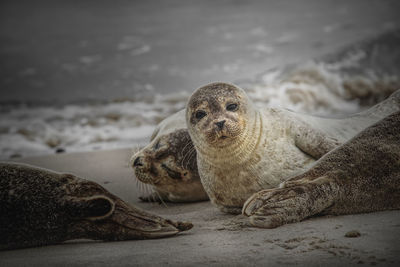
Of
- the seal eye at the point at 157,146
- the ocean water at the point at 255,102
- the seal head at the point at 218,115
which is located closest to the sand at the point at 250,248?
the seal head at the point at 218,115

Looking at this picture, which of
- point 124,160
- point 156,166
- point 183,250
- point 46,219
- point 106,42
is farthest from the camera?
point 106,42

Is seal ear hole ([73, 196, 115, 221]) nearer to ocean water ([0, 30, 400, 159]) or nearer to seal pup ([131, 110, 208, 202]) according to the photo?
seal pup ([131, 110, 208, 202])

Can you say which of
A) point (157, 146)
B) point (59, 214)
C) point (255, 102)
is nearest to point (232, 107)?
point (157, 146)

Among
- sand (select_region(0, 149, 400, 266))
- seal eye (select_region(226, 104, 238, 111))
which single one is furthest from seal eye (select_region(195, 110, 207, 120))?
sand (select_region(0, 149, 400, 266))

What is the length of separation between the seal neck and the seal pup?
2.82 ft

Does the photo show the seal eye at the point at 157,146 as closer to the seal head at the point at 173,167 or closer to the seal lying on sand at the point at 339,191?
the seal head at the point at 173,167

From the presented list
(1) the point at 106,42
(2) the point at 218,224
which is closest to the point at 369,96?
(2) the point at 218,224

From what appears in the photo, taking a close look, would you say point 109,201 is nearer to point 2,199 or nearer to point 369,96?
point 2,199

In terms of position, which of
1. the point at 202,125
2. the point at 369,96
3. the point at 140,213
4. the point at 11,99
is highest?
the point at 11,99

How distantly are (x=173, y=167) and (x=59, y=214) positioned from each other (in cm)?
182

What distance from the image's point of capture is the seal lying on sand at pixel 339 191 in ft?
9.42

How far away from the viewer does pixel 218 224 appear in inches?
133

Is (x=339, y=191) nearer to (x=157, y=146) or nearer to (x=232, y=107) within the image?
(x=232, y=107)

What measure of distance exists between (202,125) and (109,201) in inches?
37.9
